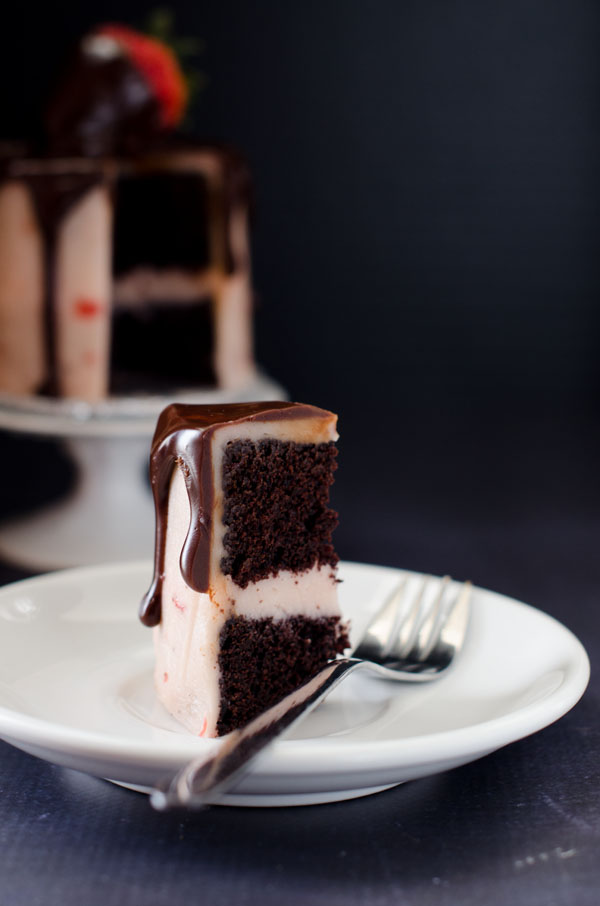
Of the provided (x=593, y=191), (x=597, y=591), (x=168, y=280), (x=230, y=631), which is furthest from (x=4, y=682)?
(x=593, y=191)

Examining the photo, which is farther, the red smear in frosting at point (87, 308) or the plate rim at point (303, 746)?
the red smear in frosting at point (87, 308)

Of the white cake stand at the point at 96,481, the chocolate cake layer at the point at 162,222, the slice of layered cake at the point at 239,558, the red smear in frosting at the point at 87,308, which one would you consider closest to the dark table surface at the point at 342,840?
the slice of layered cake at the point at 239,558

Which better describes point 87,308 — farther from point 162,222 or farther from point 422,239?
point 422,239

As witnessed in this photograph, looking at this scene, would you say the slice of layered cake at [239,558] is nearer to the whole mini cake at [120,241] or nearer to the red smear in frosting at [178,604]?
the red smear in frosting at [178,604]

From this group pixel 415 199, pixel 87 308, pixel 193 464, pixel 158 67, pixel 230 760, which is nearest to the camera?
pixel 230 760

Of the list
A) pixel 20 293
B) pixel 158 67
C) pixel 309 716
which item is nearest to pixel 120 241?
pixel 20 293

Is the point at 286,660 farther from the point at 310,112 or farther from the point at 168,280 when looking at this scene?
the point at 310,112

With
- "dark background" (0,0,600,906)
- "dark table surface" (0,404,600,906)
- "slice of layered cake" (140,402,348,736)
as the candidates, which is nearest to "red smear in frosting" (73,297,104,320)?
→ "dark background" (0,0,600,906)
